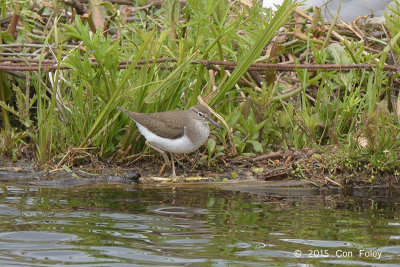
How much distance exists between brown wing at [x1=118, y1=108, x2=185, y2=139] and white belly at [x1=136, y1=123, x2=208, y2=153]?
2.0 inches

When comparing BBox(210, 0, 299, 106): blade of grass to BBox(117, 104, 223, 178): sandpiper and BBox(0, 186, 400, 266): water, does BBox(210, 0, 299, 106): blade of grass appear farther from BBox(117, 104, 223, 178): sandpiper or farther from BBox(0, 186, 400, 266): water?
BBox(0, 186, 400, 266): water

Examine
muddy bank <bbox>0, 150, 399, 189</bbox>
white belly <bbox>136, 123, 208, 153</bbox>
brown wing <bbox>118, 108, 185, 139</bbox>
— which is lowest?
muddy bank <bbox>0, 150, 399, 189</bbox>

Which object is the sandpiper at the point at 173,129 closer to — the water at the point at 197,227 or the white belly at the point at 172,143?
the white belly at the point at 172,143

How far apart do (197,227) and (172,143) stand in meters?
1.81

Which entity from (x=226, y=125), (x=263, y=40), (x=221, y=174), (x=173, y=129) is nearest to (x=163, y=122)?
(x=173, y=129)

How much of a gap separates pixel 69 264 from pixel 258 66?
3.73 m

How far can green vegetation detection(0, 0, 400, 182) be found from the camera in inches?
265

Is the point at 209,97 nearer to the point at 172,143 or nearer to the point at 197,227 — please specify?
the point at 172,143

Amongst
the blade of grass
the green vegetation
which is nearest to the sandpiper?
the green vegetation

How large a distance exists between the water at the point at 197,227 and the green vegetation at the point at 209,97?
2.25 ft

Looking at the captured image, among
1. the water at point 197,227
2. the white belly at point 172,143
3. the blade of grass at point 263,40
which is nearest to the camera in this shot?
the water at point 197,227

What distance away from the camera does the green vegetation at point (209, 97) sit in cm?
674

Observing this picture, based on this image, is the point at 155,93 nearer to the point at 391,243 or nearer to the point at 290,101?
the point at 290,101

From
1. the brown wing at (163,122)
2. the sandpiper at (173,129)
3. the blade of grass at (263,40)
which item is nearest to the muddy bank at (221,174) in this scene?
the sandpiper at (173,129)
